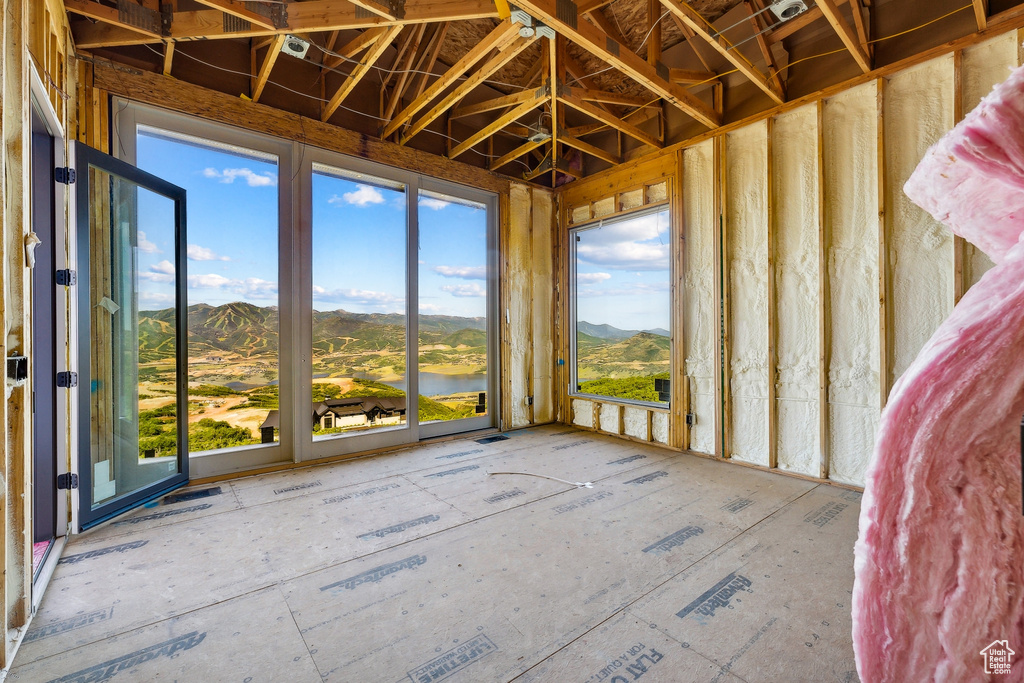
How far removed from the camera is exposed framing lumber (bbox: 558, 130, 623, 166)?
4.18 m

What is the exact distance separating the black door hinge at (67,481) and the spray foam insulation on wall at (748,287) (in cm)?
471

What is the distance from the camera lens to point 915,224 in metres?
2.88

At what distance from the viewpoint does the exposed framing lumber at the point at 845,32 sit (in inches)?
97.6

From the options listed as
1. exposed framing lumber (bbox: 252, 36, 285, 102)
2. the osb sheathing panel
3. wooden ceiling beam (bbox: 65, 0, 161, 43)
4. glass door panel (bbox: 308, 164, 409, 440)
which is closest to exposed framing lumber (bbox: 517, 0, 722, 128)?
exposed framing lumber (bbox: 252, 36, 285, 102)

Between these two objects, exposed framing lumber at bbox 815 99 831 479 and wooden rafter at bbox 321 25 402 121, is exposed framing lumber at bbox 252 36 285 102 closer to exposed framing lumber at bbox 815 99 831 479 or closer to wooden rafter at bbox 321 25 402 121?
wooden rafter at bbox 321 25 402 121

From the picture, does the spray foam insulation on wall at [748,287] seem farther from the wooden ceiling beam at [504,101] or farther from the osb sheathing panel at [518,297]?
the osb sheathing panel at [518,297]

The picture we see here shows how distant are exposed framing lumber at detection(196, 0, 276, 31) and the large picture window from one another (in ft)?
11.7

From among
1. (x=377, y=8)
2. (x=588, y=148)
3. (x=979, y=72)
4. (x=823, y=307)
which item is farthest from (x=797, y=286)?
(x=377, y=8)

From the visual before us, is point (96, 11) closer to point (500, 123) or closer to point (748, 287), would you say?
point (500, 123)

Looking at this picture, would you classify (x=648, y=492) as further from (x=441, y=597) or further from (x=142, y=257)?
(x=142, y=257)

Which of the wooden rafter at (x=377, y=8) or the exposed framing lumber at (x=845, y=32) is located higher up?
the wooden rafter at (x=377, y=8)

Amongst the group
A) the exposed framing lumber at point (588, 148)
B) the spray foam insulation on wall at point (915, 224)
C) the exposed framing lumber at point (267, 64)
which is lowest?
the spray foam insulation on wall at point (915, 224)

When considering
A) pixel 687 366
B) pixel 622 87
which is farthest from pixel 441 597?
pixel 622 87

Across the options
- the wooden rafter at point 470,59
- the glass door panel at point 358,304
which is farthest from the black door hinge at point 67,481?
the wooden rafter at point 470,59
